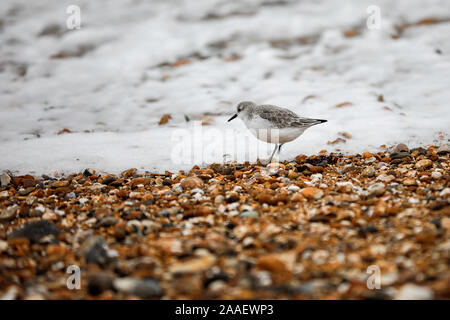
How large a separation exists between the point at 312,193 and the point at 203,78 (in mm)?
4804

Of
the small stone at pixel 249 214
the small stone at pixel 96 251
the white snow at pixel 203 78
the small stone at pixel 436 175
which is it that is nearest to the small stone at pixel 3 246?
the small stone at pixel 96 251

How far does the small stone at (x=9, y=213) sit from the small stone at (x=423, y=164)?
147 inches

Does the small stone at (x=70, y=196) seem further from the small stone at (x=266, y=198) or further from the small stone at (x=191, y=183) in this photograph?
the small stone at (x=266, y=198)

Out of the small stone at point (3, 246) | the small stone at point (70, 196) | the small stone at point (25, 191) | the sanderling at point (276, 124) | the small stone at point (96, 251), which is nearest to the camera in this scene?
the small stone at point (96, 251)

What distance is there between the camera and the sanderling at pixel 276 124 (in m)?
4.30

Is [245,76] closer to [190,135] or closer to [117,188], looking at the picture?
[190,135]

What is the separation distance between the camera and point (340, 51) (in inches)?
321

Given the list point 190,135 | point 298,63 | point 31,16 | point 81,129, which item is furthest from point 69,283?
point 31,16

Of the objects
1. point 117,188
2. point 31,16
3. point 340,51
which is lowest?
point 117,188

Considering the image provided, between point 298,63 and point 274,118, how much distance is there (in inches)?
152

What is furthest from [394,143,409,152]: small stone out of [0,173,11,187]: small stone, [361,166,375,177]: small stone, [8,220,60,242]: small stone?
[0,173,11,187]: small stone

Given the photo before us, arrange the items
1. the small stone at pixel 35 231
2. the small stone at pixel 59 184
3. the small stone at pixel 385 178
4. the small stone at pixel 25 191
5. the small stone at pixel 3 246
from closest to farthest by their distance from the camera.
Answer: the small stone at pixel 3 246 < the small stone at pixel 35 231 < the small stone at pixel 385 178 < the small stone at pixel 25 191 < the small stone at pixel 59 184

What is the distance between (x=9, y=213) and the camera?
3.17m

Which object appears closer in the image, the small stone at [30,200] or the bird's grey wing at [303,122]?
the small stone at [30,200]
